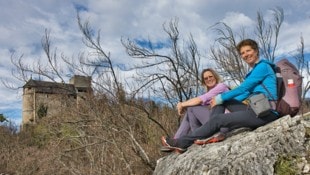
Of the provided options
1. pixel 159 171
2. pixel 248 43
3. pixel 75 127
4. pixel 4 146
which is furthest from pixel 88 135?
pixel 4 146

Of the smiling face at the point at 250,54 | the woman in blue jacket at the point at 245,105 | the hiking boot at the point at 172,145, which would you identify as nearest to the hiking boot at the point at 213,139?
the woman in blue jacket at the point at 245,105

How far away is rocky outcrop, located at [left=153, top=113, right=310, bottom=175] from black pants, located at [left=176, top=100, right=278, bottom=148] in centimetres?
10

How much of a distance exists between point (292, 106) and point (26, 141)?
1548cm

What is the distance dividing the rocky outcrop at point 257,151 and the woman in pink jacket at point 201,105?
32.5 inches

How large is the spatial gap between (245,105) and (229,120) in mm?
372

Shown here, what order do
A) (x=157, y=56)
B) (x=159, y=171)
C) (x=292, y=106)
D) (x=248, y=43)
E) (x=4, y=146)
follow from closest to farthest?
(x=292, y=106) → (x=248, y=43) → (x=159, y=171) → (x=157, y=56) → (x=4, y=146)

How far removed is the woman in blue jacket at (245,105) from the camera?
4312 millimetres

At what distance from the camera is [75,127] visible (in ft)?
30.5

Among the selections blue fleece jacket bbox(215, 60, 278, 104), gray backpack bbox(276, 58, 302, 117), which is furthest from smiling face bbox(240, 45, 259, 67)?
gray backpack bbox(276, 58, 302, 117)

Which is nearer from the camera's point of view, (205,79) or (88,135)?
(205,79)

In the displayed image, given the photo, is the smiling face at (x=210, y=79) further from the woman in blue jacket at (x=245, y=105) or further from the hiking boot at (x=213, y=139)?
the hiking boot at (x=213, y=139)

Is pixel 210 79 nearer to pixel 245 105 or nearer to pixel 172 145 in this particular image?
pixel 245 105

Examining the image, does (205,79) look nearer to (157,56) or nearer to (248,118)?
(248,118)

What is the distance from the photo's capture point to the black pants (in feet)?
14.4
